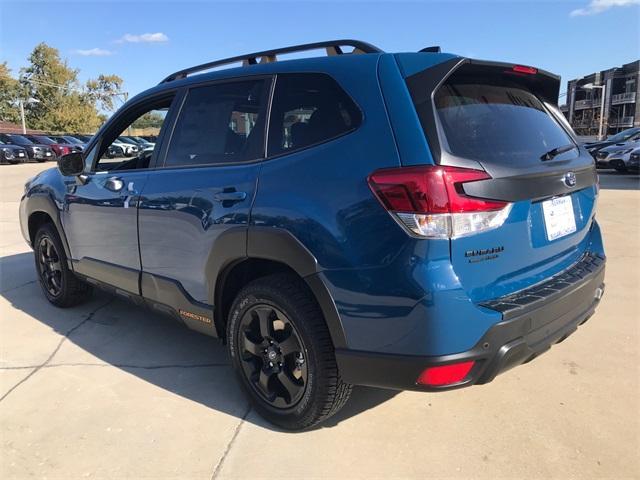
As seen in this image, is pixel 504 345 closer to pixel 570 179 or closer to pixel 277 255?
pixel 570 179

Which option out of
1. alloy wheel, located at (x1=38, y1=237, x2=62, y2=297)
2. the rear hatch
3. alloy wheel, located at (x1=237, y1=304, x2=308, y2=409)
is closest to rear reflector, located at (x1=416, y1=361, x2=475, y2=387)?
the rear hatch

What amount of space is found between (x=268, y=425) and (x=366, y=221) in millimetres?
1344

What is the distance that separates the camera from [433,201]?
2016 millimetres

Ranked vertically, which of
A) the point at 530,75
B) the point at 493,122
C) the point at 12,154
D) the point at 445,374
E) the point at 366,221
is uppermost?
the point at 530,75

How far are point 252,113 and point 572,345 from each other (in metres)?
2.72

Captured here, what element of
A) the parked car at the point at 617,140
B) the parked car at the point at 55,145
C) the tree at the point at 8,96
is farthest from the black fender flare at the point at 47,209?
the tree at the point at 8,96

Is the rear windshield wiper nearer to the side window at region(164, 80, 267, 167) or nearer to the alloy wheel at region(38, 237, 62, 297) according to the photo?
the side window at region(164, 80, 267, 167)

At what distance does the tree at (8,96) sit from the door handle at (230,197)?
212ft

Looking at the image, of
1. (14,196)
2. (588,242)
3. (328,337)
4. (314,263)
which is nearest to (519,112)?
(588,242)

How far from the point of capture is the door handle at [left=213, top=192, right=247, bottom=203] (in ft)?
8.64

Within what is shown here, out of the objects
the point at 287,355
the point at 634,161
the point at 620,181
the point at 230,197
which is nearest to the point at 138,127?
the point at 230,197

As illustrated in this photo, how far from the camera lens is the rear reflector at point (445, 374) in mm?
2090

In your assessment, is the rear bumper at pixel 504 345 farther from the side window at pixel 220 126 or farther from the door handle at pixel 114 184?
the door handle at pixel 114 184

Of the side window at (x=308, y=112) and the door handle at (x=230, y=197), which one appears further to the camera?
the door handle at (x=230, y=197)
